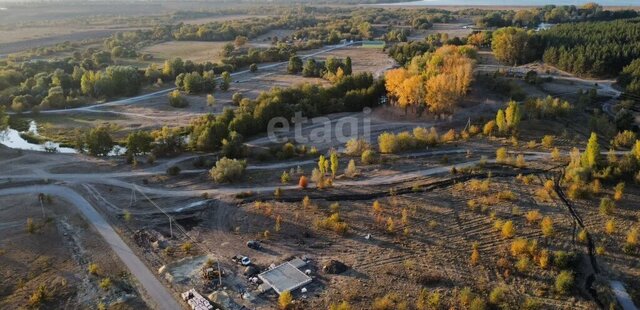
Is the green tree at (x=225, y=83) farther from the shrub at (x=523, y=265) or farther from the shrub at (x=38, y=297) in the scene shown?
the shrub at (x=523, y=265)

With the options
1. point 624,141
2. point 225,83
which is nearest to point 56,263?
point 624,141

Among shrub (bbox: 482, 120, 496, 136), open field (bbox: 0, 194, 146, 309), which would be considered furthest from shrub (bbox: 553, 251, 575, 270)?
open field (bbox: 0, 194, 146, 309)

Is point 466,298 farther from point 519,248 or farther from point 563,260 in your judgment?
point 563,260

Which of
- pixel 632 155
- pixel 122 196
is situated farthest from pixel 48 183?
pixel 632 155

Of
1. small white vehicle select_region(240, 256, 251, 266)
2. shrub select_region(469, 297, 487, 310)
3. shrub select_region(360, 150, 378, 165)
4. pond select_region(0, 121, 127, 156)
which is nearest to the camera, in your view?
shrub select_region(469, 297, 487, 310)

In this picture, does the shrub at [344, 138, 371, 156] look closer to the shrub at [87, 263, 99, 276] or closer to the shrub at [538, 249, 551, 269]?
the shrub at [538, 249, 551, 269]
